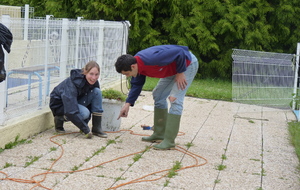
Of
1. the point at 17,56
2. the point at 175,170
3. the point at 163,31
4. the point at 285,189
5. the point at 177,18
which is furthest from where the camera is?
the point at 163,31

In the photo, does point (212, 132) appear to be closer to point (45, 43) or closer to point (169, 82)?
point (169, 82)

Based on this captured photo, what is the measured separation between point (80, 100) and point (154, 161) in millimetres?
1486

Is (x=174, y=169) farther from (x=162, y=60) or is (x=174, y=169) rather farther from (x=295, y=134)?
(x=295, y=134)

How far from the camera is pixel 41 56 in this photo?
20.5ft

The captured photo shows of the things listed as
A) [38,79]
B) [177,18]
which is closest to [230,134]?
[38,79]

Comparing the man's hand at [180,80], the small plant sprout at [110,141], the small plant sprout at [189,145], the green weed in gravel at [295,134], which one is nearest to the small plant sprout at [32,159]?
the small plant sprout at [110,141]

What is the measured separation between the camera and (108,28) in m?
8.84

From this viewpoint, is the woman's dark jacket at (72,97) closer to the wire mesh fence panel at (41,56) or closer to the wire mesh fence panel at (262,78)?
the wire mesh fence panel at (41,56)

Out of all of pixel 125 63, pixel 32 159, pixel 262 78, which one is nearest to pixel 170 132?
pixel 125 63

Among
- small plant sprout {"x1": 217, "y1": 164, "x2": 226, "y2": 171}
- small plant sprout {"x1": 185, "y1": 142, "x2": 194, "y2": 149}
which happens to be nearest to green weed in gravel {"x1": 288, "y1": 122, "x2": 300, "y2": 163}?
small plant sprout {"x1": 217, "y1": 164, "x2": 226, "y2": 171}

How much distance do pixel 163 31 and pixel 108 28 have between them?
6401mm

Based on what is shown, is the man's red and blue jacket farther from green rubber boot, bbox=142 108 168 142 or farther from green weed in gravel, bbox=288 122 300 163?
green weed in gravel, bbox=288 122 300 163

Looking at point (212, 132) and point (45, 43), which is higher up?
point (45, 43)

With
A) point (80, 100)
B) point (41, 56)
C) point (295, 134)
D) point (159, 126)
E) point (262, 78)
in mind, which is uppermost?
point (41, 56)
